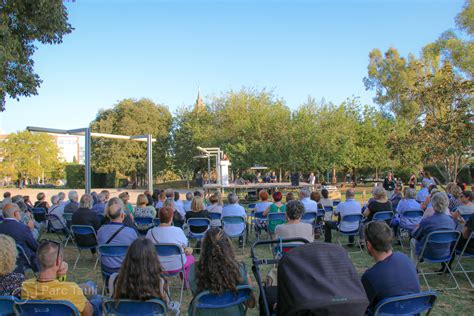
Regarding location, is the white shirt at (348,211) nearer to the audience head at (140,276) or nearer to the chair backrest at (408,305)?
the chair backrest at (408,305)

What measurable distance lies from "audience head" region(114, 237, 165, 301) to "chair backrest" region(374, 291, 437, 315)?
157 centimetres

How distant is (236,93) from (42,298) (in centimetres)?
3444

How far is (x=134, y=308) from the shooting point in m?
2.98

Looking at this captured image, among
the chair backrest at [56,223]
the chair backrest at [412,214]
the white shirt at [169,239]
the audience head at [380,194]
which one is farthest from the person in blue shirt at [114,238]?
the chair backrest at [412,214]

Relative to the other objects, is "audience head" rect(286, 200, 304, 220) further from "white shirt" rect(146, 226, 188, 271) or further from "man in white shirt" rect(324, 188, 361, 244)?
"man in white shirt" rect(324, 188, 361, 244)

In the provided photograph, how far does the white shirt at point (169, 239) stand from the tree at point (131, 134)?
41.9m

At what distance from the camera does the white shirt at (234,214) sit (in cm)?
766

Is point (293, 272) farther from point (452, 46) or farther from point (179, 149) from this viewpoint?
point (179, 149)

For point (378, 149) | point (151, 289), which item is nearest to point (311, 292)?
point (151, 289)

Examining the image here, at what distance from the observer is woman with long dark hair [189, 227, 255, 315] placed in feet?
10.3

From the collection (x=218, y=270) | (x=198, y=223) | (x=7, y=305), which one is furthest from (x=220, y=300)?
(x=198, y=223)

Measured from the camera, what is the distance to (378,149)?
33.5 m

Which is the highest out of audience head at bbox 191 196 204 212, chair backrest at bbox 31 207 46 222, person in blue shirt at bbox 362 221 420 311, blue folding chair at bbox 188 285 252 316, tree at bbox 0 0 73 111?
tree at bbox 0 0 73 111

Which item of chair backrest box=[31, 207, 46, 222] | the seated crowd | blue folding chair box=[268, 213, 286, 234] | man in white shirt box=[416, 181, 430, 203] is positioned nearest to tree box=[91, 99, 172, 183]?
the seated crowd
